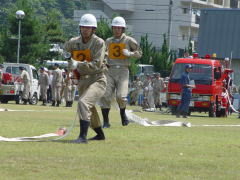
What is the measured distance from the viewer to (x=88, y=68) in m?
12.0

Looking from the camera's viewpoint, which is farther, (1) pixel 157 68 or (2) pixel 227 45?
(1) pixel 157 68

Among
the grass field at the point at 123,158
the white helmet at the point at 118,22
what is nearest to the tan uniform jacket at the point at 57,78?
the white helmet at the point at 118,22

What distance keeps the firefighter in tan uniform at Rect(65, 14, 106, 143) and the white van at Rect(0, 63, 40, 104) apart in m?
24.3

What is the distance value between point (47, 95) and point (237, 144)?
28850mm

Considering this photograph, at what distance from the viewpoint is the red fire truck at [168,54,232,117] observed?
30.5 m

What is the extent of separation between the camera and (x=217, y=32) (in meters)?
49.2

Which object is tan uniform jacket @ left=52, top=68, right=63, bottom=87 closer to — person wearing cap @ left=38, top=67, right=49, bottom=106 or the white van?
person wearing cap @ left=38, top=67, right=49, bottom=106

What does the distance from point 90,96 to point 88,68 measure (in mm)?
439

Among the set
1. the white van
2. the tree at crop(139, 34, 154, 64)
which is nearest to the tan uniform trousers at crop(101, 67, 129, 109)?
the white van

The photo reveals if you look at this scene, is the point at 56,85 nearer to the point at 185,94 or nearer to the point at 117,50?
the point at 185,94

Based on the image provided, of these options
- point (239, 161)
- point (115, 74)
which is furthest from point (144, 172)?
point (115, 74)

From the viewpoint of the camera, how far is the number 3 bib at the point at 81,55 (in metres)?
12.2

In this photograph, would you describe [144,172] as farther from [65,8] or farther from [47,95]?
[65,8]

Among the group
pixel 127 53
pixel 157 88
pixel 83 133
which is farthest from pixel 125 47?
pixel 157 88
